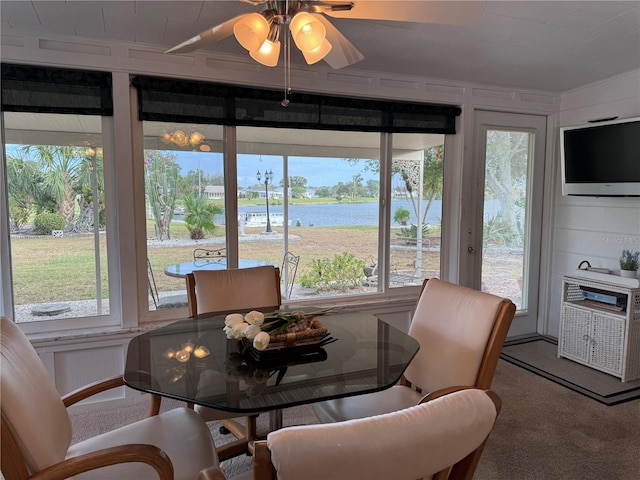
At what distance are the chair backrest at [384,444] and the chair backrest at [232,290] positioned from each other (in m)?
1.56

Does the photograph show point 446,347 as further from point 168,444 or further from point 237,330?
point 168,444

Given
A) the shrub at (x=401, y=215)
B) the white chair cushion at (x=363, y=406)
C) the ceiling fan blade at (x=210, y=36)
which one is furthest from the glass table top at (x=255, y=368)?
the shrub at (x=401, y=215)

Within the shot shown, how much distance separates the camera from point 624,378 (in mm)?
3127

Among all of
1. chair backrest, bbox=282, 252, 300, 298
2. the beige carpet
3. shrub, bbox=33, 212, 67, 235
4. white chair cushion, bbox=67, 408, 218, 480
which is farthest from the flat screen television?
shrub, bbox=33, 212, 67, 235

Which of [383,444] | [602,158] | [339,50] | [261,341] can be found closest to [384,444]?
[383,444]

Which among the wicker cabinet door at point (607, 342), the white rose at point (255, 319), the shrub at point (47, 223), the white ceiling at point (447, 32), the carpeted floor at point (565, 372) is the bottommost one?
the carpeted floor at point (565, 372)

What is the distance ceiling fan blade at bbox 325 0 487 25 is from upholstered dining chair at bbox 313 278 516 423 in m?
1.13

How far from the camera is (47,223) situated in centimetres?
267

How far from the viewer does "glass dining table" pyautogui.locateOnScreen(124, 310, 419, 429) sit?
4.47 feet

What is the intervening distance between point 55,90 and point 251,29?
1.70m

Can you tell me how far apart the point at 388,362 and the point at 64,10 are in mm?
2411

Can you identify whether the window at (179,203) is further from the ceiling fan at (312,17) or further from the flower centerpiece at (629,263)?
the flower centerpiece at (629,263)

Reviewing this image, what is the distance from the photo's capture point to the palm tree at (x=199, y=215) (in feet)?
9.82

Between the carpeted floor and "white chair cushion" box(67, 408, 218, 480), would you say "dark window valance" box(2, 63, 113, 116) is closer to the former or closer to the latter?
"white chair cushion" box(67, 408, 218, 480)
